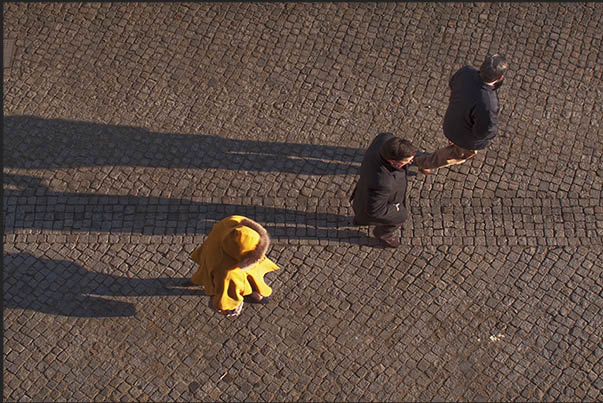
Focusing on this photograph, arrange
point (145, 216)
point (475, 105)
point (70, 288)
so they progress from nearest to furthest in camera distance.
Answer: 1. point (475, 105)
2. point (70, 288)
3. point (145, 216)

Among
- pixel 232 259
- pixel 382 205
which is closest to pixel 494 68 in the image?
pixel 382 205

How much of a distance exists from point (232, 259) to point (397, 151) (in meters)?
1.67

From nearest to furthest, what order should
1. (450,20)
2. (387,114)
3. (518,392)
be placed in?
(518,392) < (387,114) < (450,20)

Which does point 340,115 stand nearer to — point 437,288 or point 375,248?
point 375,248

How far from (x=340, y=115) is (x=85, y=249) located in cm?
336

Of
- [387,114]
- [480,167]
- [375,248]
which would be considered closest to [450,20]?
[387,114]

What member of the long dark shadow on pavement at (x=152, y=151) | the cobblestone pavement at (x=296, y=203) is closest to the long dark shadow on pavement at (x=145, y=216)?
the cobblestone pavement at (x=296, y=203)

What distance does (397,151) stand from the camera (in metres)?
4.89

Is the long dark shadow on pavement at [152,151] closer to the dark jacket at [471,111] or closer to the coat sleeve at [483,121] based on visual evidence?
the dark jacket at [471,111]

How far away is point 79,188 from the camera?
21.7 ft

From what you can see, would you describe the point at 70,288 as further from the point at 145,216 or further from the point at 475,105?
the point at 475,105

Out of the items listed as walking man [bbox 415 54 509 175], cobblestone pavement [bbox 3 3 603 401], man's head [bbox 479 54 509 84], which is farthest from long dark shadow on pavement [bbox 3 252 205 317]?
man's head [bbox 479 54 509 84]

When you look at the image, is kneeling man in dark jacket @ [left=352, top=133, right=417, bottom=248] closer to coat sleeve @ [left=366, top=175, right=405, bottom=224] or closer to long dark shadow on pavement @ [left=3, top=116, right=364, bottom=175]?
coat sleeve @ [left=366, top=175, right=405, bottom=224]

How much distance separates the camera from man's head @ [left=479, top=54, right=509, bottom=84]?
5273 millimetres
